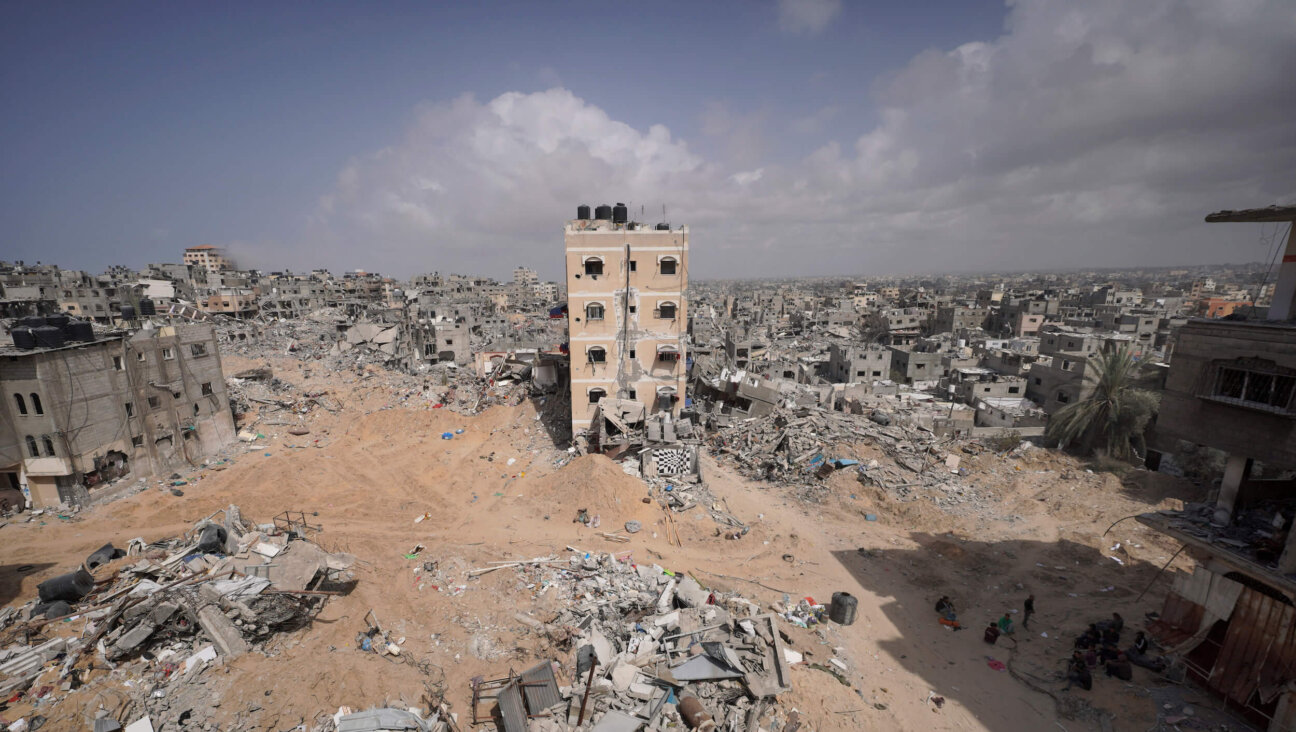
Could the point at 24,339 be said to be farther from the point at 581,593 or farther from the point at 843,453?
the point at 843,453

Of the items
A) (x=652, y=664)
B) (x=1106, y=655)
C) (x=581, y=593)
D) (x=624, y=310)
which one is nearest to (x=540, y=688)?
(x=652, y=664)

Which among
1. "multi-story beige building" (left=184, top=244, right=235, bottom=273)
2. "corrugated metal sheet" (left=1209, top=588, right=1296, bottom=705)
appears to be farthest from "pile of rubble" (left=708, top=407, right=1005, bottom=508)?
"multi-story beige building" (left=184, top=244, right=235, bottom=273)

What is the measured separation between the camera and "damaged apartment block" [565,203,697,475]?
72.1ft

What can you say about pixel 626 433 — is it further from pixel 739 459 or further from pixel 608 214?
pixel 608 214

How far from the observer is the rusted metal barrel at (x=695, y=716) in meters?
9.01

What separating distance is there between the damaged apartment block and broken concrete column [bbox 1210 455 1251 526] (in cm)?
1477

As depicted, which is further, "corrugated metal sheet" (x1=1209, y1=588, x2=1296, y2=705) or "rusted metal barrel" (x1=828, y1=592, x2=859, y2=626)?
"rusted metal barrel" (x1=828, y1=592, x2=859, y2=626)

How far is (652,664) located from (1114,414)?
2568 centimetres

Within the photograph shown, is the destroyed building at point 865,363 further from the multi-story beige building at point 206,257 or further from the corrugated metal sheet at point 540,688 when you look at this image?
the multi-story beige building at point 206,257

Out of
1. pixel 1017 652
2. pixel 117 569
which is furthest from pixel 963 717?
pixel 117 569

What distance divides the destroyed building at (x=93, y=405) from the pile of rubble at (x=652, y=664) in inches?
732

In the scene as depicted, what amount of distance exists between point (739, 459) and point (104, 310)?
66854 millimetres

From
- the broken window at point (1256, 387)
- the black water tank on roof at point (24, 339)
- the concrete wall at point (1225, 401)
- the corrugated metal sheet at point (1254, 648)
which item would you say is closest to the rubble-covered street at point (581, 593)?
the corrugated metal sheet at point (1254, 648)

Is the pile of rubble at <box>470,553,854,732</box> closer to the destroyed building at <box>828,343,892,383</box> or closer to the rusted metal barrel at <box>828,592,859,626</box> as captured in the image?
the rusted metal barrel at <box>828,592,859,626</box>
